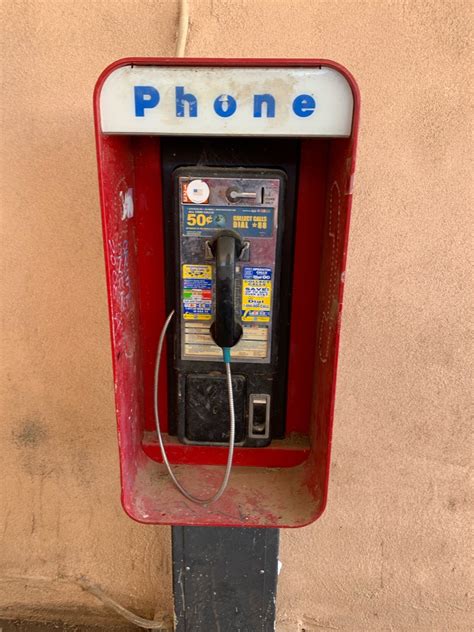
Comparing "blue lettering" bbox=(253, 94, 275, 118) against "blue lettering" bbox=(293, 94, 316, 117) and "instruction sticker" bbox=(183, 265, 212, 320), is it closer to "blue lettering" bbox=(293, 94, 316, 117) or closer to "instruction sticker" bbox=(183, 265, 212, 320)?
"blue lettering" bbox=(293, 94, 316, 117)

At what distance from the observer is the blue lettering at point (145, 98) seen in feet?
3.06

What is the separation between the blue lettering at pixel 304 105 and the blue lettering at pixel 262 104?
0.04m

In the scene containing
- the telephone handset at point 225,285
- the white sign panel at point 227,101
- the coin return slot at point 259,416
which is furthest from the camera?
the coin return slot at point 259,416

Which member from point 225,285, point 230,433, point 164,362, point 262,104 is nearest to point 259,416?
point 230,433

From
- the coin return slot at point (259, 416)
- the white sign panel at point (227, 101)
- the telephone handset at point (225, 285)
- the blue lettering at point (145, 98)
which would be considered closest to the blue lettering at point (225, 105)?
the white sign panel at point (227, 101)

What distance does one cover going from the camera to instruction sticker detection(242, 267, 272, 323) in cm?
110

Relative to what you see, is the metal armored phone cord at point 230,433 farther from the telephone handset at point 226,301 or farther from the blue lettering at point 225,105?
the blue lettering at point 225,105

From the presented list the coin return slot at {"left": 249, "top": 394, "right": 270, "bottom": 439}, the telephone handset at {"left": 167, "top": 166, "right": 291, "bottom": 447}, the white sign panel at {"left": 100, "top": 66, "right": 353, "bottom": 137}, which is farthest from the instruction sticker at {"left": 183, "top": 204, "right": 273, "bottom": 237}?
the coin return slot at {"left": 249, "top": 394, "right": 270, "bottom": 439}

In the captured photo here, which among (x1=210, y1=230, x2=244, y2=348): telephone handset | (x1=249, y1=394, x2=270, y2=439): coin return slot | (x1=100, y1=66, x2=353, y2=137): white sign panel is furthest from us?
(x1=249, y1=394, x2=270, y2=439): coin return slot

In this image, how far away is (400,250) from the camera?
140 centimetres

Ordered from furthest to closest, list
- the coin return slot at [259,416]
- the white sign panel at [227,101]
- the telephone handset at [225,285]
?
the coin return slot at [259,416]
the telephone handset at [225,285]
the white sign panel at [227,101]

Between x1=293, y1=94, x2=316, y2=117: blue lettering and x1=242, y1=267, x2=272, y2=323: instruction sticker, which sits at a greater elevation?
x1=293, y1=94, x2=316, y2=117: blue lettering

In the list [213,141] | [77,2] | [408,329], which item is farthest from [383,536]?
[77,2]

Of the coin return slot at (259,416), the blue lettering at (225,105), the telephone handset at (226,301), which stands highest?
the blue lettering at (225,105)
